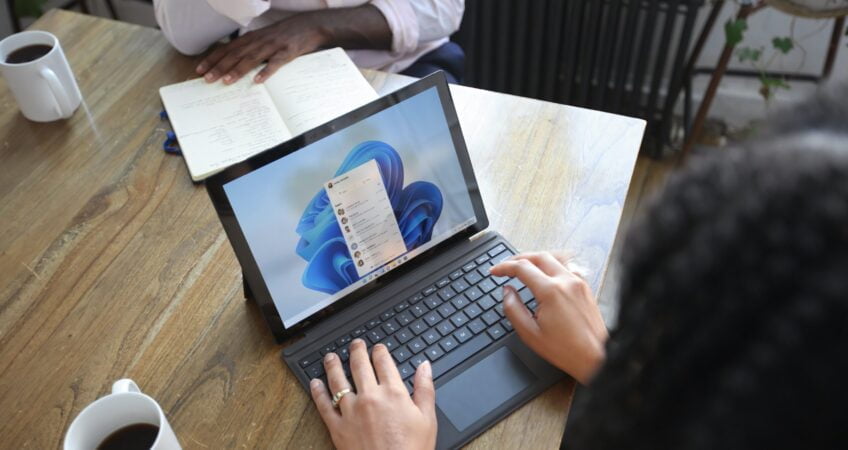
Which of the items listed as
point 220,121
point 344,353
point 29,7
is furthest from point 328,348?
point 29,7

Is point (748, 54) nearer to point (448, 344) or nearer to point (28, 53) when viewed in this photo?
point (448, 344)

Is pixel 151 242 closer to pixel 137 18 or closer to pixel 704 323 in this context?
pixel 704 323

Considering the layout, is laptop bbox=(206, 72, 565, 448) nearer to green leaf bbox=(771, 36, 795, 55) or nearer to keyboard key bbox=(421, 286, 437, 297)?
keyboard key bbox=(421, 286, 437, 297)

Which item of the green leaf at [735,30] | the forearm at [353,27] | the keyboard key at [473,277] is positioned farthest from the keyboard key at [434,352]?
the green leaf at [735,30]

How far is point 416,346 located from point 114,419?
32 centimetres

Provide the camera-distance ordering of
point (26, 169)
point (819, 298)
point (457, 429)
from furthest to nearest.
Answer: point (26, 169) < point (457, 429) < point (819, 298)

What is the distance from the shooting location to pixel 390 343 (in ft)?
2.70

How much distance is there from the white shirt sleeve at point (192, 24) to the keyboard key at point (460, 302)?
2.11 feet

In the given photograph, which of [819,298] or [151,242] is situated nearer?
[819,298]

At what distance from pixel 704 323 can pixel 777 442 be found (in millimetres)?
52

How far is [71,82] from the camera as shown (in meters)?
1.13

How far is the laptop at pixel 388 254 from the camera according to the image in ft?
2.56

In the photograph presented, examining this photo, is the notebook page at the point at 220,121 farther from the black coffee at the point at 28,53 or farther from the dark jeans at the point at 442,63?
the dark jeans at the point at 442,63

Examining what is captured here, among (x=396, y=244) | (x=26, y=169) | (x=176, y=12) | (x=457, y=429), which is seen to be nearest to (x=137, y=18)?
(x=176, y=12)
